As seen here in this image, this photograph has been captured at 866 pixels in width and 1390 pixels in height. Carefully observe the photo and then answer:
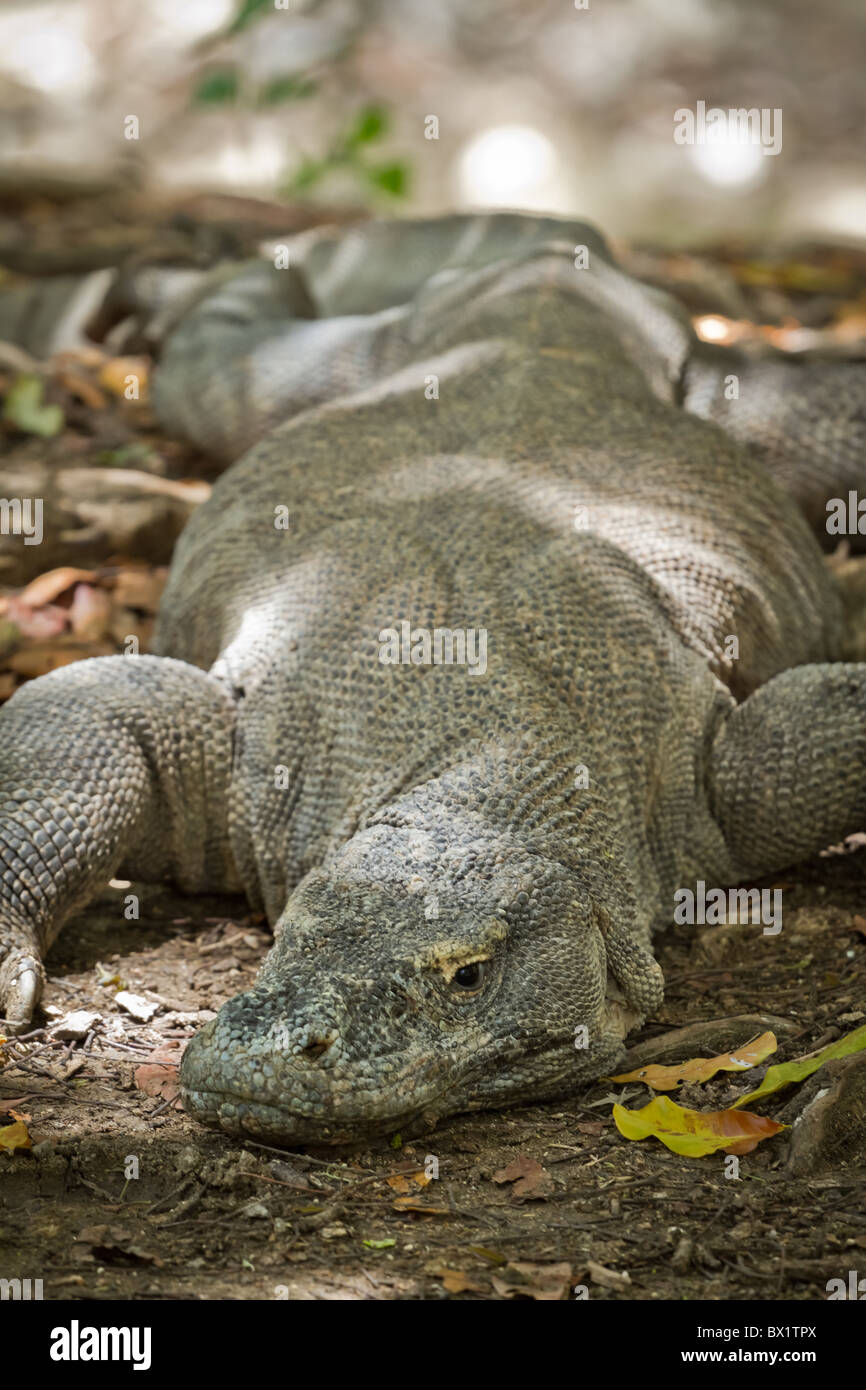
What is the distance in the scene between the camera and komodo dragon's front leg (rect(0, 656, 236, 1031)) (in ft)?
12.9

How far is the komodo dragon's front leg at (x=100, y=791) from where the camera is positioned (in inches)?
154

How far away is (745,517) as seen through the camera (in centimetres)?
516

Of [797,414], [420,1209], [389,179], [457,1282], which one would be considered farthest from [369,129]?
[457,1282]

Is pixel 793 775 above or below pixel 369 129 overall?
below

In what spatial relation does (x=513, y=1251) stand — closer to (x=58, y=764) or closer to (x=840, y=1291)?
(x=840, y=1291)

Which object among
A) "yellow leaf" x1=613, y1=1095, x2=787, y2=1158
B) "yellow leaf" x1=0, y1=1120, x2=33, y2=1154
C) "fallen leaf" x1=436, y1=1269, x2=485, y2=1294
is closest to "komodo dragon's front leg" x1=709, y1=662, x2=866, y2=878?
"yellow leaf" x1=613, y1=1095, x2=787, y2=1158

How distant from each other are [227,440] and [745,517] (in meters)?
2.61

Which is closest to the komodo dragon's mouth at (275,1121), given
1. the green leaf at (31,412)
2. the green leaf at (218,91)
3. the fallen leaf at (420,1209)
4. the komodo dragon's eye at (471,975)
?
the fallen leaf at (420,1209)

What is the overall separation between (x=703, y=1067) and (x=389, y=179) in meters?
8.44

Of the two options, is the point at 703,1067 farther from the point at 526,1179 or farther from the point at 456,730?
the point at 456,730

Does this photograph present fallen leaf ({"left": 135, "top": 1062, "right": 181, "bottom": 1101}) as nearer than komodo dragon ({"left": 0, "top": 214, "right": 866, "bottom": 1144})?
No

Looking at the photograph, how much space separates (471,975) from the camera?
320cm

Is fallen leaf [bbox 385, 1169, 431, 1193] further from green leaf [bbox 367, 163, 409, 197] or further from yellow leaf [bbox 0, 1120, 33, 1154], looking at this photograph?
green leaf [bbox 367, 163, 409, 197]

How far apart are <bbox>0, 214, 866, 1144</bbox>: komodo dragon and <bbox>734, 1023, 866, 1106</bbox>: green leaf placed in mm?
360
